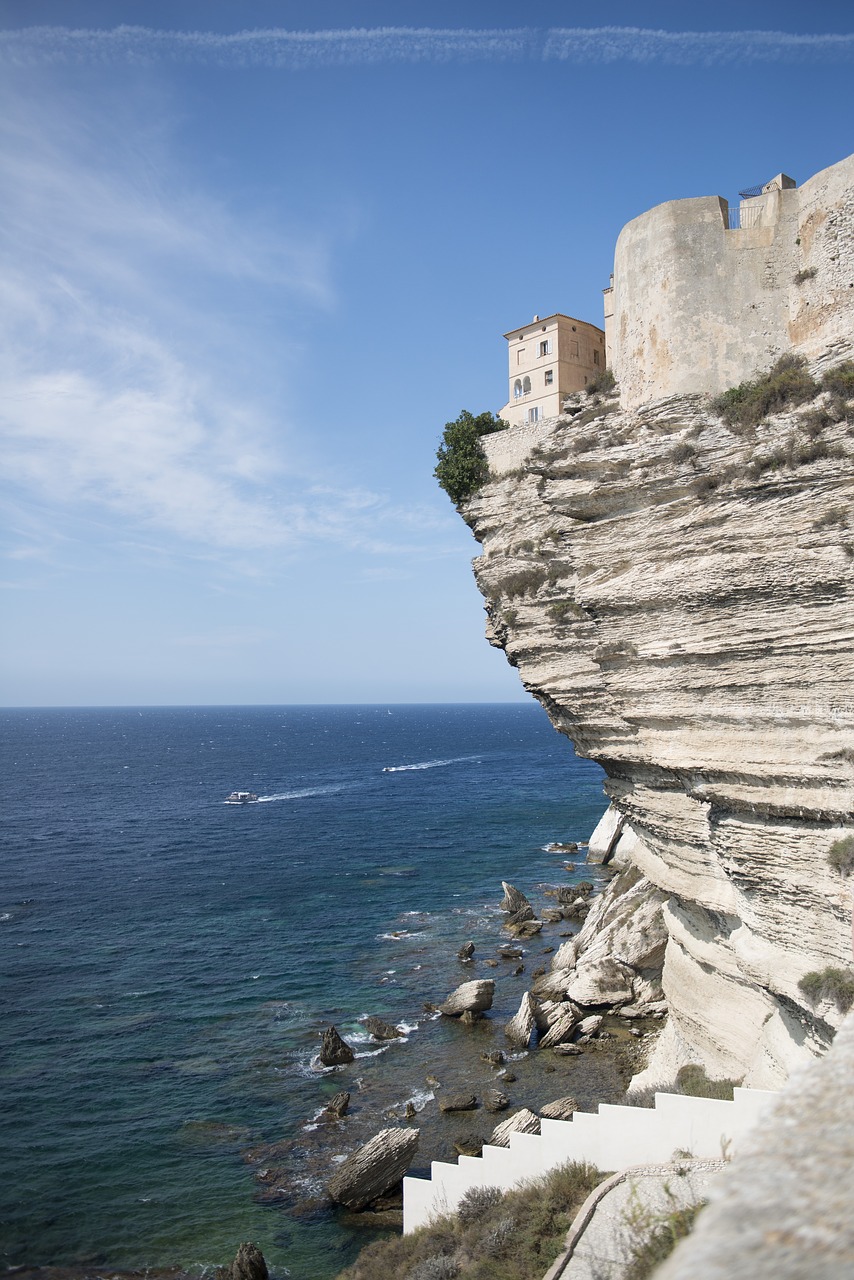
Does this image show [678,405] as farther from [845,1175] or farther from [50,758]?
[50,758]

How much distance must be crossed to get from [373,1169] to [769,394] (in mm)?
24476

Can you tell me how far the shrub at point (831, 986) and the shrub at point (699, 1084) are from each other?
349 cm

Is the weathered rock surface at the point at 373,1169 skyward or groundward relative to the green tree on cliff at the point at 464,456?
groundward

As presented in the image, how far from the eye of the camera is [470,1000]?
36.0 metres

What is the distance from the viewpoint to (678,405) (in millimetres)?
22531

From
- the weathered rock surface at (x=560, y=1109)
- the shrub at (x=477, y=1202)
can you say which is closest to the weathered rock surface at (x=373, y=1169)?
the weathered rock surface at (x=560, y=1109)

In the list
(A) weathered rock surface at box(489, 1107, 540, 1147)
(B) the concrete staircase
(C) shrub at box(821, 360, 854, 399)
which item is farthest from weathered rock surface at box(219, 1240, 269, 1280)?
(C) shrub at box(821, 360, 854, 399)

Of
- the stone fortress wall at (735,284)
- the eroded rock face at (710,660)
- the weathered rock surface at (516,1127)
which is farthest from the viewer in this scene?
the weathered rock surface at (516,1127)

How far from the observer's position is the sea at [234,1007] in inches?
960

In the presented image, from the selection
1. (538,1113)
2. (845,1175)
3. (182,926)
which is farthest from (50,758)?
(845,1175)

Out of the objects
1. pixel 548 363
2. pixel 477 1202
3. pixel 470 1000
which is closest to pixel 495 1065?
pixel 470 1000

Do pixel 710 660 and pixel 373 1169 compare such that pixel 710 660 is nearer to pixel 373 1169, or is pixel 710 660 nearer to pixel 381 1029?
pixel 373 1169

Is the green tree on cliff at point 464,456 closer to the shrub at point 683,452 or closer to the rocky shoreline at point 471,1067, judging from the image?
the shrub at point 683,452

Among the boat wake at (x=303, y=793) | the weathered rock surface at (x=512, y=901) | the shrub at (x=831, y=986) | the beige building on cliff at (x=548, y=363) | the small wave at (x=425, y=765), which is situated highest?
the beige building on cliff at (x=548, y=363)
